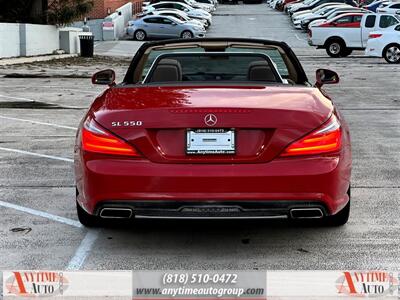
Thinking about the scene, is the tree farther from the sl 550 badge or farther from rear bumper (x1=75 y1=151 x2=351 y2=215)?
rear bumper (x1=75 y1=151 x2=351 y2=215)

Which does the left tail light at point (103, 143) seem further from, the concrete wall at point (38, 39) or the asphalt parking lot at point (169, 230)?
the concrete wall at point (38, 39)

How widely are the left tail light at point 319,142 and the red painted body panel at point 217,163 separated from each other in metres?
0.03

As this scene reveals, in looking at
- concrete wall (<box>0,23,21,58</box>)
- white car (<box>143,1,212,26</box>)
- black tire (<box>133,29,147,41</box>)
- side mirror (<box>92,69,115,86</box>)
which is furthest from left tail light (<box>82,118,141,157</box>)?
white car (<box>143,1,212,26</box>)

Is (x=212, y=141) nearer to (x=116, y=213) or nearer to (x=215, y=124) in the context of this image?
(x=215, y=124)

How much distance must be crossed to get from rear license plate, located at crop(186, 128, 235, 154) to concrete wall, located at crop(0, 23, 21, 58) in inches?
852

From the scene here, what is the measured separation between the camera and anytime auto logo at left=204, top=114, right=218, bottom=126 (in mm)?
4816

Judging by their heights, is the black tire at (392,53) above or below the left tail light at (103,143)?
below

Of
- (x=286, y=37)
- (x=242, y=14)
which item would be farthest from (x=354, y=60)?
(x=242, y=14)

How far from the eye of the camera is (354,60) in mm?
28875

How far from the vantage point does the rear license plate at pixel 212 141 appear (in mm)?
4824

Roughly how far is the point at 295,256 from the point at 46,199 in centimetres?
253

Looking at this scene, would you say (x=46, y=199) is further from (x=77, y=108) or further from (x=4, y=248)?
(x=77, y=108)

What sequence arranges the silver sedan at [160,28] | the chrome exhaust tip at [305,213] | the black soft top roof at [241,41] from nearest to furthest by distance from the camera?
the chrome exhaust tip at [305,213] → the black soft top roof at [241,41] → the silver sedan at [160,28]

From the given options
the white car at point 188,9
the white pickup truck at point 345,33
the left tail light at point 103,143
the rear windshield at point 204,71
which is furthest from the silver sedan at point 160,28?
the left tail light at point 103,143
